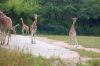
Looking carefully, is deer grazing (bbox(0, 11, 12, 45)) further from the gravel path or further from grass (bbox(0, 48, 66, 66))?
grass (bbox(0, 48, 66, 66))

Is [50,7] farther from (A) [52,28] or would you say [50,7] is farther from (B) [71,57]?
(B) [71,57]

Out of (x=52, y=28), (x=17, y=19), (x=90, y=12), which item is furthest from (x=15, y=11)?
(x=90, y=12)

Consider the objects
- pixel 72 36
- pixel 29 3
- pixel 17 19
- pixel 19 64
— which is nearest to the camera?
pixel 19 64

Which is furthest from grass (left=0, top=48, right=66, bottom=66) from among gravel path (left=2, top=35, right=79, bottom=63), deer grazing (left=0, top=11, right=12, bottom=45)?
deer grazing (left=0, top=11, right=12, bottom=45)

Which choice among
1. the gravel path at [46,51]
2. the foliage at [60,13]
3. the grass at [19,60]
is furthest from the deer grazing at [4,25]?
the foliage at [60,13]

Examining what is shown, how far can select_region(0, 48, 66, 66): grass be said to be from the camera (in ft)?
40.1

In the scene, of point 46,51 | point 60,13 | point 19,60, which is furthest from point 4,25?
point 60,13

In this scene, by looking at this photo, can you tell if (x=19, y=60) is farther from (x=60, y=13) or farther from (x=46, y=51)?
(x=60, y=13)

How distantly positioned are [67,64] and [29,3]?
4653 cm

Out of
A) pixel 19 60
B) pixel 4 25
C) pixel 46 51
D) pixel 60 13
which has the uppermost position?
pixel 19 60

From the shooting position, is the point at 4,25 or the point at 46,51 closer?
the point at 46,51

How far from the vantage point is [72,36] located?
85.3ft

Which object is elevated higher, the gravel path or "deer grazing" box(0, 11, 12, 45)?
"deer grazing" box(0, 11, 12, 45)

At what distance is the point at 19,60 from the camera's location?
43.2ft
